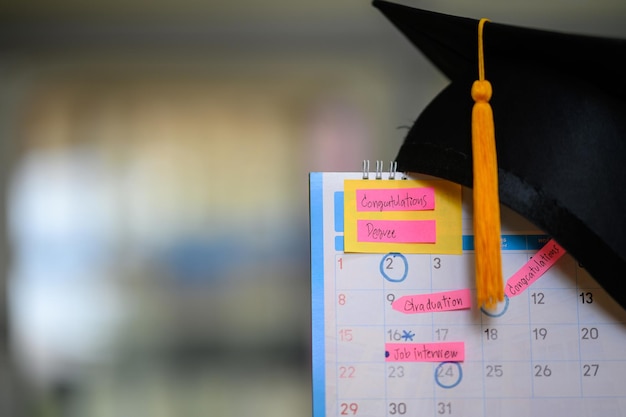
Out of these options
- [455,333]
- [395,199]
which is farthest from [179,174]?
[455,333]

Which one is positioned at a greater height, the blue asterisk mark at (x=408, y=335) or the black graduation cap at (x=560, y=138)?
the black graduation cap at (x=560, y=138)

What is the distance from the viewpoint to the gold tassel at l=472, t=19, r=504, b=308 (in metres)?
0.67

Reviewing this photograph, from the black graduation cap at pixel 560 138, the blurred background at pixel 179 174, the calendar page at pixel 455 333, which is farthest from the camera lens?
the blurred background at pixel 179 174

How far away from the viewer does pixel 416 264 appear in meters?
0.78

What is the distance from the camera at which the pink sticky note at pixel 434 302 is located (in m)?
0.78

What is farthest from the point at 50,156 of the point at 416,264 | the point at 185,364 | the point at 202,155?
the point at 416,264

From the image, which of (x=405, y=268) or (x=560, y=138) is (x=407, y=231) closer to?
(x=405, y=268)

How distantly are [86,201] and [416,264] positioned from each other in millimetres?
693

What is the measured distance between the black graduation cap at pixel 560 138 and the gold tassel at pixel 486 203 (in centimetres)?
2

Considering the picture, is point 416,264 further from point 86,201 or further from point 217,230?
point 86,201

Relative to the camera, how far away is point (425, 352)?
774mm

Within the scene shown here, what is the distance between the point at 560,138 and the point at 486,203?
0.39ft

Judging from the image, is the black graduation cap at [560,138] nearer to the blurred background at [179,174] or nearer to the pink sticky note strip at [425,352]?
the pink sticky note strip at [425,352]

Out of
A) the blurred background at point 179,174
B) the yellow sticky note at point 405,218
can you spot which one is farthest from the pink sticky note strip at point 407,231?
the blurred background at point 179,174
